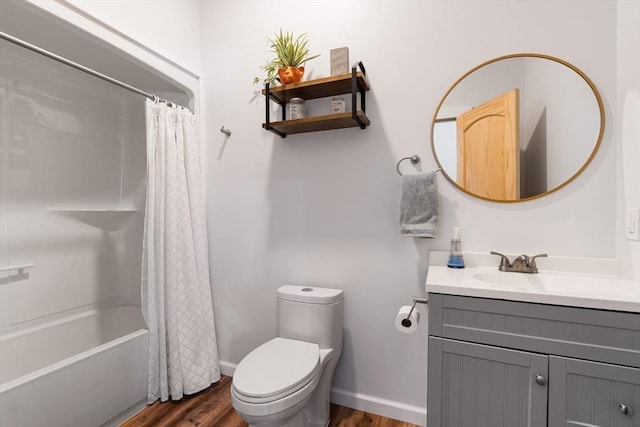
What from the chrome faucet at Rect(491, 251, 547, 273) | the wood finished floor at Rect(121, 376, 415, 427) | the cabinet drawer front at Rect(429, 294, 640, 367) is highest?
the chrome faucet at Rect(491, 251, 547, 273)

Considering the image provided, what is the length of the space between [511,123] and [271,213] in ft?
4.58

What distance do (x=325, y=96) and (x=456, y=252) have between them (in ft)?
3.70

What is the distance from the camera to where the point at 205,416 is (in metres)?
1.66

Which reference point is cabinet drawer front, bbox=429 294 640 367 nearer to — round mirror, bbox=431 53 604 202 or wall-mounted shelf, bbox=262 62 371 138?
round mirror, bbox=431 53 604 202

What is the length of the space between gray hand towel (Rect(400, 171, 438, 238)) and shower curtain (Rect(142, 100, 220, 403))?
4.25 ft

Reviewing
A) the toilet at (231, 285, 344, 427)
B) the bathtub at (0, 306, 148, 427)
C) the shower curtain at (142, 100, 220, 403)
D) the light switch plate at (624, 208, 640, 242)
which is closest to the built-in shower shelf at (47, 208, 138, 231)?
the bathtub at (0, 306, 148, 427)

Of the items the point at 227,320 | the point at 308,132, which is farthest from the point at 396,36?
the point at 227,320

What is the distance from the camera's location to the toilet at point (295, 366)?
1.17m

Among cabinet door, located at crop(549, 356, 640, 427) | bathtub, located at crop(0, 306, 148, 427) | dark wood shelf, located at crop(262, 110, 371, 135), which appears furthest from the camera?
dark wood shelf, located at crop(262, 110, 371, 135)

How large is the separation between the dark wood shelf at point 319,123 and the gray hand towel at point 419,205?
0.41 metres

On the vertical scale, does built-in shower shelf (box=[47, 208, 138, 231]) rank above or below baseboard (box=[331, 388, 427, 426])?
above

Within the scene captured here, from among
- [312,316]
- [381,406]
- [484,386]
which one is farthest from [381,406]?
[484,386]

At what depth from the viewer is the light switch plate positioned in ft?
3.71

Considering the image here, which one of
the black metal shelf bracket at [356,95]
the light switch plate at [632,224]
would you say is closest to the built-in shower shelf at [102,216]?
the black metal shelf bracket at [356,95]
